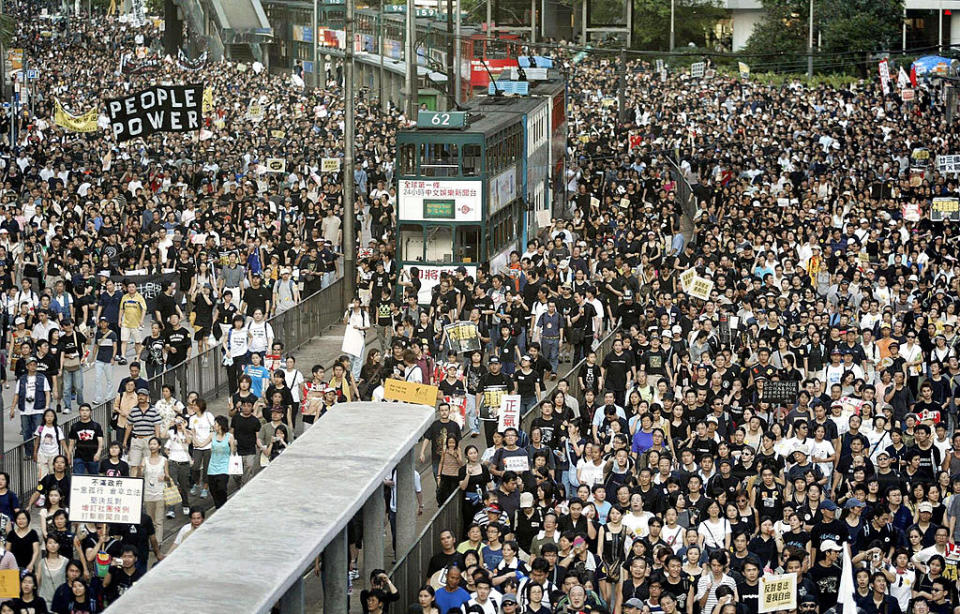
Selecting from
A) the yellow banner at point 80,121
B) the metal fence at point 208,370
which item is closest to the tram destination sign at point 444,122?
the metal fence at point 208,370

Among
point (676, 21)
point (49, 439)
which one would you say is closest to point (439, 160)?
point (49, 439)

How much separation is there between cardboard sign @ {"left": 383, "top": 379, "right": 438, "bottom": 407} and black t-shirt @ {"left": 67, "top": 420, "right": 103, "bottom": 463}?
291cm

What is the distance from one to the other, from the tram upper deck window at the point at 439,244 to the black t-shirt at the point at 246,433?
11.6 meters

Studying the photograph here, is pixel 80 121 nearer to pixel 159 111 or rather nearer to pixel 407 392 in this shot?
pixel 159 111

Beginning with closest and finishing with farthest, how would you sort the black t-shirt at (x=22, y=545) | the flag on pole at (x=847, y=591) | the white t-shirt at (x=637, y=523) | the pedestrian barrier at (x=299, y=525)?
the pedestrian barrier at (x=299, y=525)
the flag on pole at (x=847, y=591)
the black t-shirt at (x=22, y=545)
the white t-shirt at (x=637, y=523)

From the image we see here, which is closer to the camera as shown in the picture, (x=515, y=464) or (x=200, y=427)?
(x=515, y=464)

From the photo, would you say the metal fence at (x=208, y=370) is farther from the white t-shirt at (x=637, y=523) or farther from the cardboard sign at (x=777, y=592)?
the cardboard sign at (x=777, y=592)

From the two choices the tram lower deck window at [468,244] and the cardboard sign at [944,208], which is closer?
the tram lower deck window at [468,244]

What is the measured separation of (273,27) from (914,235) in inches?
2495

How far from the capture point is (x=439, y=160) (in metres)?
30.1

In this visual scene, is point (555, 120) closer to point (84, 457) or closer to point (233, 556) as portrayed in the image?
point (84, 457)

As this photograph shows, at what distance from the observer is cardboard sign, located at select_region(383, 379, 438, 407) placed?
18.1m

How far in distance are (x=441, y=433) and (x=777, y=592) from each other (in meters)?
5.09

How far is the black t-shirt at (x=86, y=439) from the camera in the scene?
1820 centimetres
